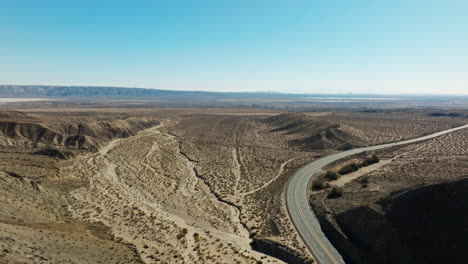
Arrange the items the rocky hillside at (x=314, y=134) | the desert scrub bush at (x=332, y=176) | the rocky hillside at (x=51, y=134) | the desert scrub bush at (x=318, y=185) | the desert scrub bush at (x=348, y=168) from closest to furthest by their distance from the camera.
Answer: the desert scrub bush at (x=318, y=185), the desert scrub bush at (x=332, y=176), the desert scrub bush at (x=348, y=168), the rocky hillside at (x=51, y=134), the rocky hillside at (x=314, y=134)

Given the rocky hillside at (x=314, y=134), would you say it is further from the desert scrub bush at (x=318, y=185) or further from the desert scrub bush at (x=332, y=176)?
the desert scrub bush at (x=318, y=185)

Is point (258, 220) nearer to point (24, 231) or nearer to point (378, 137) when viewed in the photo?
point (24, 231)

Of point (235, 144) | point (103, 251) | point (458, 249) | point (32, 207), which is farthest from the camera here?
point (235, 144)

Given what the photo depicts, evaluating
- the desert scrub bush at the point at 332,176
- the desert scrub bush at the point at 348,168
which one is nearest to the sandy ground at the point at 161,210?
the desert scrub bush at the point at 332,176

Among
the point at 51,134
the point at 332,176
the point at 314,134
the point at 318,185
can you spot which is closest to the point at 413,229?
the point at 318,185

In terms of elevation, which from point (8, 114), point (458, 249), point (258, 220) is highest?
point (8, 114)

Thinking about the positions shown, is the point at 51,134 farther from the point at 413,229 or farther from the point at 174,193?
the point at 413,229

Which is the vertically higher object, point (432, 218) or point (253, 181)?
point (432, 218)

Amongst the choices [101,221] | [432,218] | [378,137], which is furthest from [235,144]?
[432,218]
